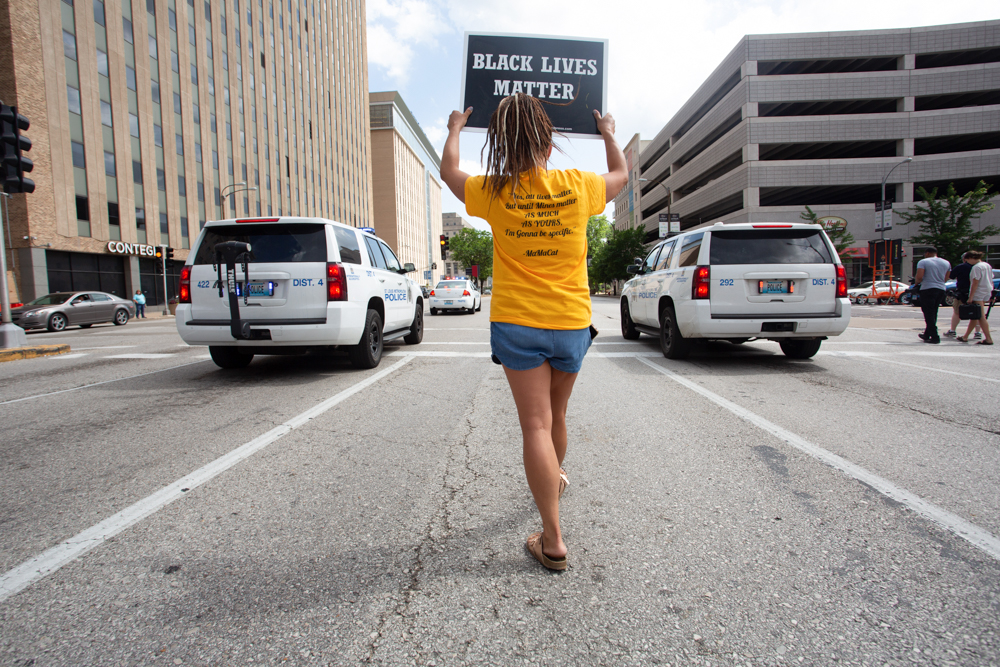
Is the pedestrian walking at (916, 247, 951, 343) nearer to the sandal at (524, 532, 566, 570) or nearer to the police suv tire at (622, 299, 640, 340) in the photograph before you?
the police suv tire at (622, 299, 640, 340)

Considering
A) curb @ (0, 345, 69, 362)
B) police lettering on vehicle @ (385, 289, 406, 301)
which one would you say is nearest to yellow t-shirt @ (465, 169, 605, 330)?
police lettering on vehicle @ (385, 289, 406, 301)

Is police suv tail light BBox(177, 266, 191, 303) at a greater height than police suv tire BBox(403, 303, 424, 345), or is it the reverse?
police suv tail light BBox(177, 266, 191, 303)

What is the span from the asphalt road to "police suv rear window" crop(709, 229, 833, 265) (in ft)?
7.85

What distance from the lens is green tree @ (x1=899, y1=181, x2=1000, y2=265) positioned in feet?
117

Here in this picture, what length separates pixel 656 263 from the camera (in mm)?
8867

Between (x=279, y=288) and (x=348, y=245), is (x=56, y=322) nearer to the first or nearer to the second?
(x=279, y=288)

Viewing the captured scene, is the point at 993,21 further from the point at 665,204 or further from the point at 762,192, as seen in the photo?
the point at 665,204

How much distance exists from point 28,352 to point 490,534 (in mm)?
11480

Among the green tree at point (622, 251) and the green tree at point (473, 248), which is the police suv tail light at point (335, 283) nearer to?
the green tree at point (622, 251)

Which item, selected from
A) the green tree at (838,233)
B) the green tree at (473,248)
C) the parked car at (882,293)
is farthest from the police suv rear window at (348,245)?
the green tree at (473,248)

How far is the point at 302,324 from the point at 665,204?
68567 millimetres

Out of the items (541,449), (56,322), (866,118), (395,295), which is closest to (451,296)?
(395,295)

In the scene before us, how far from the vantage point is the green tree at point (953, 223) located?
3562 cm

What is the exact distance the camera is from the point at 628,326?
34.0 feet
